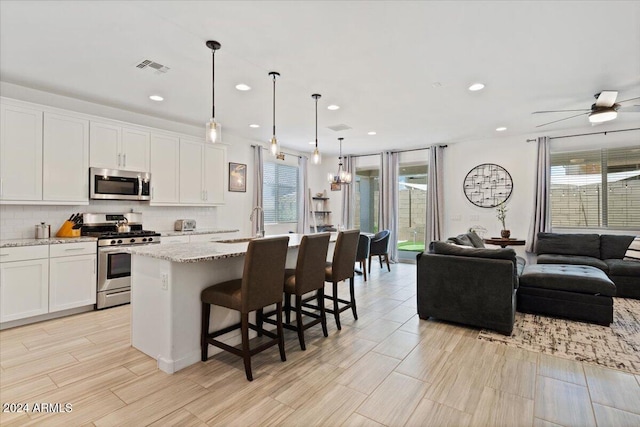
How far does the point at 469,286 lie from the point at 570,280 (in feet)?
4.19

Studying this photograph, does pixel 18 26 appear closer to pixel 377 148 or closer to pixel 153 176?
pixel 153 176

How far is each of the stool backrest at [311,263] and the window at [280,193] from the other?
13.1ft

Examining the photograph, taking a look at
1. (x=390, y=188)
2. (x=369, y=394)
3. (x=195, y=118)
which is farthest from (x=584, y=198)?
(x=195, y=118)

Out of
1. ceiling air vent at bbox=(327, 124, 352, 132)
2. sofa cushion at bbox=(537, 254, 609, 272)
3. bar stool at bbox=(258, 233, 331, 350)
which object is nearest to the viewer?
bar stool at bbox=(258, 233, 331, 350)

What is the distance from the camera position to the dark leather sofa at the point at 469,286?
3.23 metres

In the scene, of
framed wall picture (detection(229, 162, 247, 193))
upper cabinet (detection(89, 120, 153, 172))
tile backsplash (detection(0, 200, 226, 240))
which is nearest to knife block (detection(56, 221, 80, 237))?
tile backsplash (detection(0, 200, 226, 240))

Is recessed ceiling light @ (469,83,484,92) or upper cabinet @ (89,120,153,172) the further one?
upper cabinet @ (89,120,153,172)

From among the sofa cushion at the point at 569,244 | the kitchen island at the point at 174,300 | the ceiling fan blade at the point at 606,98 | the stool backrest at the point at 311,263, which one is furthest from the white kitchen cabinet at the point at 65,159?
the sofa cushion at the point at 569,244

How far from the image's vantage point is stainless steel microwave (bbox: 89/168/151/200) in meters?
4.20

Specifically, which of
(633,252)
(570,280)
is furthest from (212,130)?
(633,252)

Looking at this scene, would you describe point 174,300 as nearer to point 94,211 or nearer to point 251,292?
point 251,292

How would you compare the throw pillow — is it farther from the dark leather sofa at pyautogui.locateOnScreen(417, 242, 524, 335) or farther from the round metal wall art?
the dark leather sofa at pyautogui.locateOnScreen(417, 242, 524, 335)

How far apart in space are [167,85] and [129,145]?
1.31 meters

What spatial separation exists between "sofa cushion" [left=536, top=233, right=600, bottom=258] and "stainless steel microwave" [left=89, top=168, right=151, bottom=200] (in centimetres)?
652
